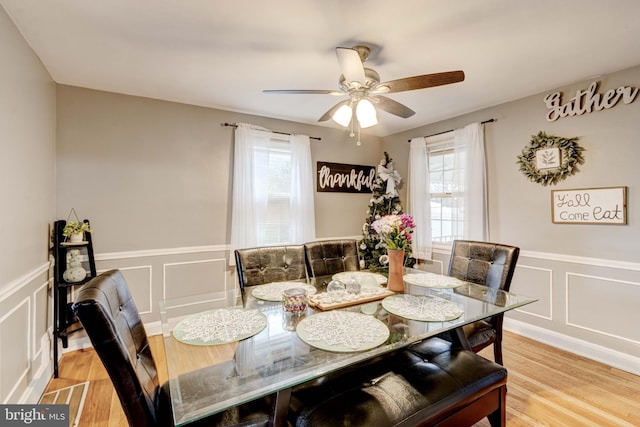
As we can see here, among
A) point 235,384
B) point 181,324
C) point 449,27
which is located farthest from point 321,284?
point 449,27

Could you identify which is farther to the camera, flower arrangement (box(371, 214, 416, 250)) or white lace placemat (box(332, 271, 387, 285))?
white lace placemat (box(332, 271, 387, 285))

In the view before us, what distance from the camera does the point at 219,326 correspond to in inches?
56.0

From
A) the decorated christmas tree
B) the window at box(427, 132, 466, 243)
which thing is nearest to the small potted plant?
the decorated christmas tree

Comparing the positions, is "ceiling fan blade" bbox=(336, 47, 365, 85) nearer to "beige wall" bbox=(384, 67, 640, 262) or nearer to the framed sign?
"beige wall" bbox=(384, 67, 640, 262)

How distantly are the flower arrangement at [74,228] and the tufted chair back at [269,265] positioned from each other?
1.35m

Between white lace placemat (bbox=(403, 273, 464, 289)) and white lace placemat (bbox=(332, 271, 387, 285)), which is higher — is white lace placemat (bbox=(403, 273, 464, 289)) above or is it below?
below

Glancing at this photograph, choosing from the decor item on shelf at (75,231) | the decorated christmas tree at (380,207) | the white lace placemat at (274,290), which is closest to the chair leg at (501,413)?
the white lace placemat at (274,290)

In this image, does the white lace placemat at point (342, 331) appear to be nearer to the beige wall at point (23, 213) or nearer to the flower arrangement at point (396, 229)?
the flower arrangement at point (396, 229)

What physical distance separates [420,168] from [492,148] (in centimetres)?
86

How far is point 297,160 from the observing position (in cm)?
364

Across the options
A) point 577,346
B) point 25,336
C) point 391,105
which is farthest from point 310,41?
point 577,346

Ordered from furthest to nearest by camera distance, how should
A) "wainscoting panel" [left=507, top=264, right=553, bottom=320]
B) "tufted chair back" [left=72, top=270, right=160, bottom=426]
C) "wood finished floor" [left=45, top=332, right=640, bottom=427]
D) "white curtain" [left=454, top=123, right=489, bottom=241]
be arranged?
"white curtain" [left=454, top=123, right=489, bottom=241] < "wainscoting panel" [left=507, top=264, right=553, bottom=320] < "wood finished floor" [left=45, top=332, right=640, bottom=427] < "tufted chair back" [left=72, top=270, right=160, bottom=426]

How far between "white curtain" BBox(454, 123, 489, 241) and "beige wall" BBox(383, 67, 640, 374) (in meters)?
0.09

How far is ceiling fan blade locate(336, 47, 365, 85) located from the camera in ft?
5.18
